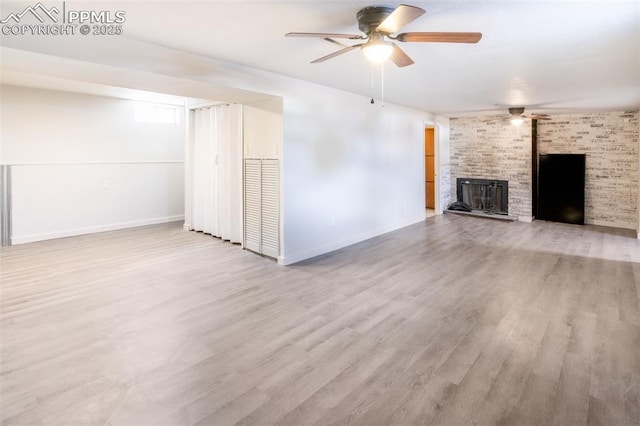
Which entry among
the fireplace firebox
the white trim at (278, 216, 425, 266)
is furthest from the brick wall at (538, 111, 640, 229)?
the white trim at (278, 216, 425, 266)

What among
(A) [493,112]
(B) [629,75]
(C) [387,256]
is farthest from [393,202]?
(B) [629,75]

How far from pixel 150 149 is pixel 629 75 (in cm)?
809

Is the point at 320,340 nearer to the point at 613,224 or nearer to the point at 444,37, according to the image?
the point at 444,37

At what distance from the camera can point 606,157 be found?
24.7 ft

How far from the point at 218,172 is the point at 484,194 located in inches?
260

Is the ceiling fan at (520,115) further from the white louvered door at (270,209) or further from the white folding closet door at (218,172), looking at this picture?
the white folding closet door at (218,172)

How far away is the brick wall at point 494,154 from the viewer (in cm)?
838

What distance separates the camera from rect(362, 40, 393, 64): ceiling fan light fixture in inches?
103

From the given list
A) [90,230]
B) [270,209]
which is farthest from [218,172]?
[90,230]

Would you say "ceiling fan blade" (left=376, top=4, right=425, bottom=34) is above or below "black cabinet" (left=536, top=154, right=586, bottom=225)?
above

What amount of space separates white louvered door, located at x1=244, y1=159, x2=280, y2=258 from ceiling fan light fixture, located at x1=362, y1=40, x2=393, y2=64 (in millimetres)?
2420

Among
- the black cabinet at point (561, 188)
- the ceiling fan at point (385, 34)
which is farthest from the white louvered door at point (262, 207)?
the black cabinet at point (561, 188)

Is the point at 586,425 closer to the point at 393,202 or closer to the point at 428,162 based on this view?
the point at 393,202

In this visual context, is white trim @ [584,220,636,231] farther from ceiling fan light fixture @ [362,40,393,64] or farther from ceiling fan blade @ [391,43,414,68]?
ceiling fan light fixture @ [362,40,393,64]
